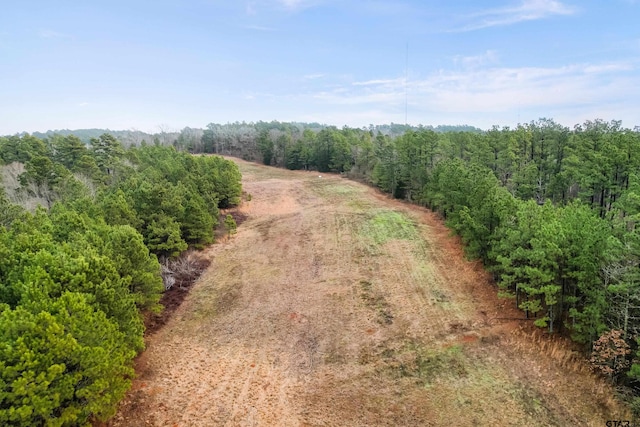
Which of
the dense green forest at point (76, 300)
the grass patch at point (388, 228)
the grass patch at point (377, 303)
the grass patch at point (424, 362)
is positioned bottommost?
the grass patch at point (424, 362)

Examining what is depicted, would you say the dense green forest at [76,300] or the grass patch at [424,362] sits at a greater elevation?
the dense green forest at [76,300]

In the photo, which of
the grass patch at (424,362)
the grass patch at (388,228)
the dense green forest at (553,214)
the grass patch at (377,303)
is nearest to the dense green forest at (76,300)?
the grass patch at (424,362)

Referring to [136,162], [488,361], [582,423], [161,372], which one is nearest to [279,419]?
[161,372]

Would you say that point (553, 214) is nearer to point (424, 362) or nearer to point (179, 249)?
point (424, 362)

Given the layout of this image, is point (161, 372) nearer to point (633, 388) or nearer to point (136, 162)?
point (633, 388)

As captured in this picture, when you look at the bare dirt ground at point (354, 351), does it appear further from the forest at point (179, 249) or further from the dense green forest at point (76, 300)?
the dense green forest at point (76, 300)

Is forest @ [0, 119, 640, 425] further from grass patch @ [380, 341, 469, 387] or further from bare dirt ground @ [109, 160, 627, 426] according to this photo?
grass patch @ [380, 341, 469, 387]
